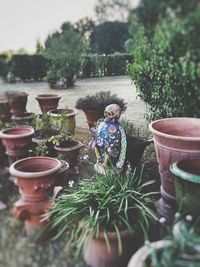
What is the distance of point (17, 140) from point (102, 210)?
1.03m

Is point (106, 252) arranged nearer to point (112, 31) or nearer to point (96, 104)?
point (112, 31)

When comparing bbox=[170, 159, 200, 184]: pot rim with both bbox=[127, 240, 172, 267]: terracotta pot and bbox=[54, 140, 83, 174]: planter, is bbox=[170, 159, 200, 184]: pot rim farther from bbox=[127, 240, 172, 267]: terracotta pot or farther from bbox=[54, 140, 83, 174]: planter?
bbox=[54, 140, 83, 174]: planter

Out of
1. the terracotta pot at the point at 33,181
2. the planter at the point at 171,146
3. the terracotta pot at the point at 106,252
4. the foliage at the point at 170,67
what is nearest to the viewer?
the foliage at the point at 170,67

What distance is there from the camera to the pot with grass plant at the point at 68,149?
4.57 meters

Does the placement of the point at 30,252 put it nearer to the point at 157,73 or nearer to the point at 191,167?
the point at 191,167

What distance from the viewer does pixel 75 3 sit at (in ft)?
11.2

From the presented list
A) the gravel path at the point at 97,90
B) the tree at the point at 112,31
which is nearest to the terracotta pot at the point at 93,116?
the gravel path at the point at 97,90

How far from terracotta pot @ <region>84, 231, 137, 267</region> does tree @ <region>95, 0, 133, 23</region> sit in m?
1.72

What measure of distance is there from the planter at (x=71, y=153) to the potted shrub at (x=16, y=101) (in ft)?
3.47

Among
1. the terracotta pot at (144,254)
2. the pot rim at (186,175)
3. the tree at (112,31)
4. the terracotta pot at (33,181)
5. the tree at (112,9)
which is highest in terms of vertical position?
the tree at (112,9)

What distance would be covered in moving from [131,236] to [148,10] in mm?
1744

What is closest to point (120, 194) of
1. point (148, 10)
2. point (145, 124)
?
point (148, 10)

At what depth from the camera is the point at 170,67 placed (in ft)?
12.3

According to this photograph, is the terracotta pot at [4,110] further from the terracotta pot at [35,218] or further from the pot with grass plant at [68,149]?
the pot with grass plant at [68,149]
